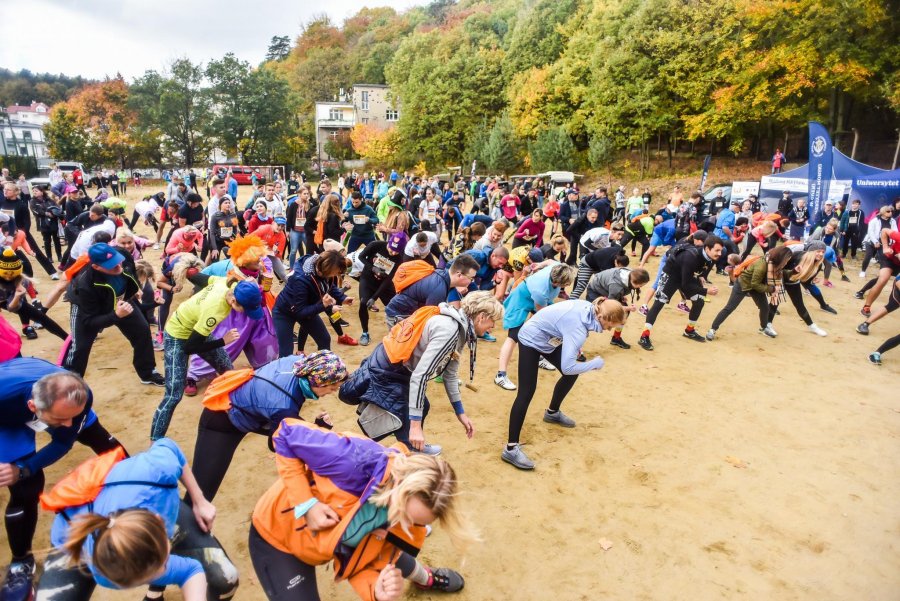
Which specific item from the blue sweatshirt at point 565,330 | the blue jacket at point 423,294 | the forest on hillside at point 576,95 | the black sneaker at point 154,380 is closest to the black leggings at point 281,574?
the blue sweatshirt at point 565,330

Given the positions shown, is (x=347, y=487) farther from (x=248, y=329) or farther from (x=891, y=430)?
(x=891, y=430)

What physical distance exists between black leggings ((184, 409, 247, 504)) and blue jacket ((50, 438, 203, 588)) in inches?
24.9

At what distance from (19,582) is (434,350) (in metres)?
2.80

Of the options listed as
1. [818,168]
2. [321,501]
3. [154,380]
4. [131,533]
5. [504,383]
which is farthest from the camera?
[818,168]

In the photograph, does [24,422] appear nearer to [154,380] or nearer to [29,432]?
[29,432]

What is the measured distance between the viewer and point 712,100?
1048 inches

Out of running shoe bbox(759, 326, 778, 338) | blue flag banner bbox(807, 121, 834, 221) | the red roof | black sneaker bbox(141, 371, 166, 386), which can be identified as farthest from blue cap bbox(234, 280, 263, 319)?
the red roof

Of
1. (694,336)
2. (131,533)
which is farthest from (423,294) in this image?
(694,336)

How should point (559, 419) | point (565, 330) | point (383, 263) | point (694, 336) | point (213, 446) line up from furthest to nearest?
1. point (694, 336)
2. point (383, 263)
3. point (559, 419)
4. point (565, 330)
5. point (213, 446)

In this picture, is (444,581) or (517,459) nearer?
(444,581)

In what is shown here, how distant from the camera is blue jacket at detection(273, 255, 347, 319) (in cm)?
518

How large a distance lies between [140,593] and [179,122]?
164 ft

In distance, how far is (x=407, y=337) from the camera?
340 cm

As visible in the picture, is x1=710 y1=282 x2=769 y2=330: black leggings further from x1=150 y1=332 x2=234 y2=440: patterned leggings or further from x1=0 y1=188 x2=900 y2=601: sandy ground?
x1=150 y1=332 x2=234 y2=440: patterned leggings
